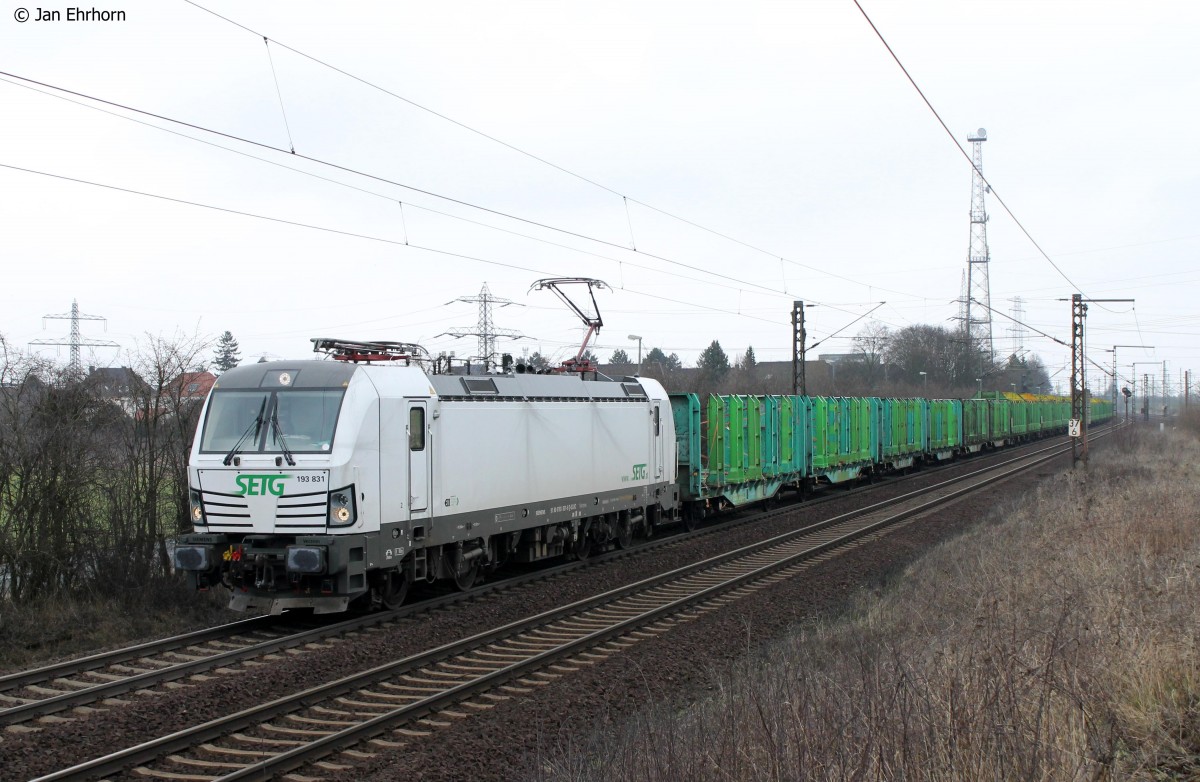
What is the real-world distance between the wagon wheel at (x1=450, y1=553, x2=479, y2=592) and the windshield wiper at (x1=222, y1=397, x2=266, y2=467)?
3430mm

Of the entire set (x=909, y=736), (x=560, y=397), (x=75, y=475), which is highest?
(x=560, y=397)

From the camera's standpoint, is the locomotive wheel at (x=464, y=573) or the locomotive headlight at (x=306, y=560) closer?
the locomotive headlight at (x=306, y=560)

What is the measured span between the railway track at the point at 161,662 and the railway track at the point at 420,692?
1.45m

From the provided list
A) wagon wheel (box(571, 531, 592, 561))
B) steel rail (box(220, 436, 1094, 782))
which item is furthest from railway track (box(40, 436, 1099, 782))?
wagon wheel (box(571, 531, 592, 561))

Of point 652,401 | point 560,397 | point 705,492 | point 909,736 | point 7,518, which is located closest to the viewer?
point 909,736

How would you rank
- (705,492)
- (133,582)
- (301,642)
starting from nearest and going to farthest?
(301,642) → (133,582) → (705,492)

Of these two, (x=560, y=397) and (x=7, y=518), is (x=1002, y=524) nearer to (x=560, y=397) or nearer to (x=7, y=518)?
(x=560, y=397)

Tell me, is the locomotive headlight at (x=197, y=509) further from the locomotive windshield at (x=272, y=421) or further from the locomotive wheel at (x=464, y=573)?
the locomotive wheel at (x=464, y=573)

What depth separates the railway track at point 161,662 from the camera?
810 centimetres

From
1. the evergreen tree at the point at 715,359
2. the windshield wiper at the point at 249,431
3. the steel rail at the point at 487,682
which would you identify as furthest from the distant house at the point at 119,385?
the evergreen tree at the point at 715,359

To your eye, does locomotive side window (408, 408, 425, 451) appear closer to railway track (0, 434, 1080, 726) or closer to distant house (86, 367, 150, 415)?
railway track (0, 434, 1080, 726)

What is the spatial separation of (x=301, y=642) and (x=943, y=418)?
3551 centimetres

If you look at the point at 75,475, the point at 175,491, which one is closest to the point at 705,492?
the point at 175,491

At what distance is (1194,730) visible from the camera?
5656 mm
